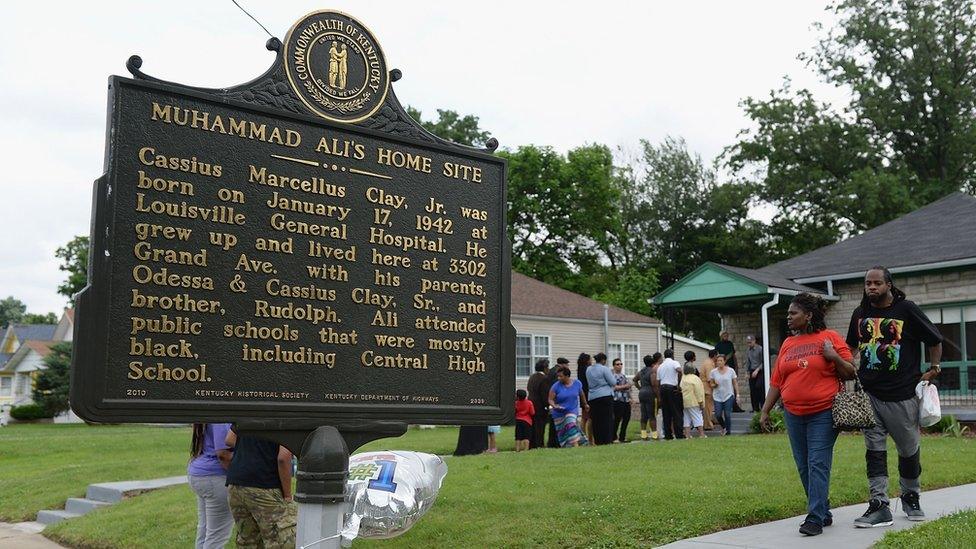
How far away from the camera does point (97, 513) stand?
11.4 metres

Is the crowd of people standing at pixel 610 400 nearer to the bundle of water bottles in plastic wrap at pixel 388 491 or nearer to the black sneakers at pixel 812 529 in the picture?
the black sneakers at pixel 812 529

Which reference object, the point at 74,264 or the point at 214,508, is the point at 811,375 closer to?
the point at 214,508

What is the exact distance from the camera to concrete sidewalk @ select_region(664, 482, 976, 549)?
664cm

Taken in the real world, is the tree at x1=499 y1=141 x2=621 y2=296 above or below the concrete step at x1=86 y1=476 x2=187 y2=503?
above

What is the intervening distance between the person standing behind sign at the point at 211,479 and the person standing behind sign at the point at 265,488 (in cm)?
51

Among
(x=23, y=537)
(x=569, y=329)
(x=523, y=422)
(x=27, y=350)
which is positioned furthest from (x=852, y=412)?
(x=27, y=350)

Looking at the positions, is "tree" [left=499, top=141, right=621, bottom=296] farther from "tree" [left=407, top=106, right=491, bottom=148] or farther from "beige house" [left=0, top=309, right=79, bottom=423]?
"beige house" [left=0, top=309, right=79, bottom=423]

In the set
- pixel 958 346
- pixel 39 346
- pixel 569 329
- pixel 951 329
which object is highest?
pixel 39 346

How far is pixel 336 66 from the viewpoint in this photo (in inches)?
182

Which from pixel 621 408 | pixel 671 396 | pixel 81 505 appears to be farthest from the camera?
pixel 621 408

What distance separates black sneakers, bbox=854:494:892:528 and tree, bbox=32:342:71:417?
41714mm

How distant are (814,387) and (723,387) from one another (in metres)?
10.6

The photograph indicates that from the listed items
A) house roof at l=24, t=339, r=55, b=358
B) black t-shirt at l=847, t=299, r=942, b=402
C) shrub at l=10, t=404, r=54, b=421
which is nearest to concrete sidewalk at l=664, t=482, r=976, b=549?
black t-shirt at l=847, t=299, r=942, b=402

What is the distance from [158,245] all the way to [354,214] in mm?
968
